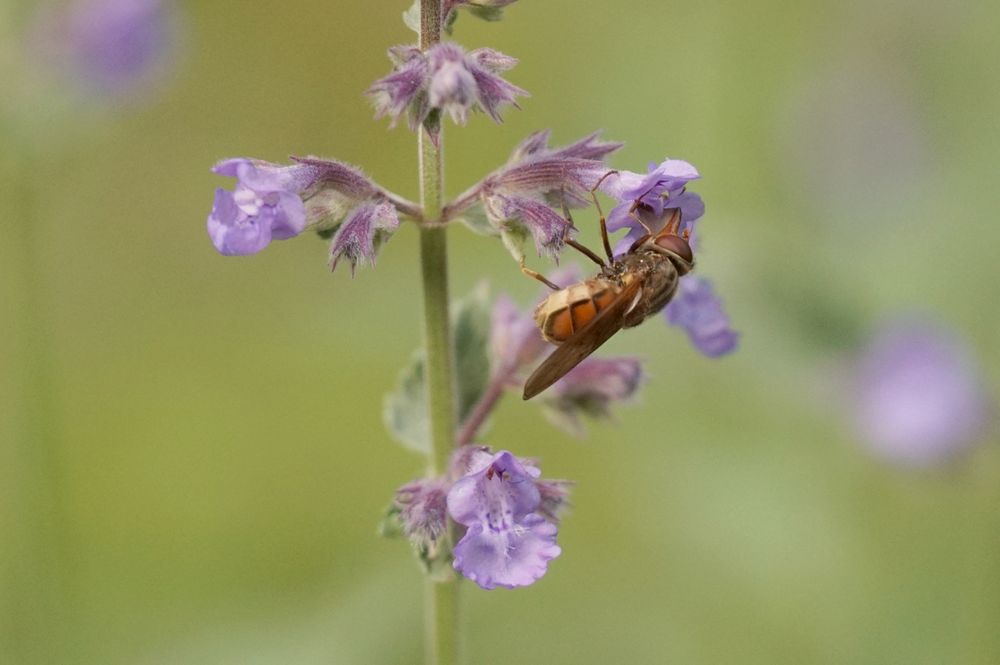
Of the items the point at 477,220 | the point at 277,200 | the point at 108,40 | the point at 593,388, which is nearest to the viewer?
the point at 277,200

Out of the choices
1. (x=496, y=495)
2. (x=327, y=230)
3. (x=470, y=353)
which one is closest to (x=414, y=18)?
(x=327, y=230)

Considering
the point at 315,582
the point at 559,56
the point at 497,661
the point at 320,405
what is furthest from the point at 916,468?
the point at 559,56

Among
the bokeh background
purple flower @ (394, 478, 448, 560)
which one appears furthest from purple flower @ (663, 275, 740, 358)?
the bokeh background

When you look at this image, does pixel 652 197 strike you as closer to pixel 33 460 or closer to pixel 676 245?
pixel 676 245

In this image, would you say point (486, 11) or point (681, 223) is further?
point (681, 223)

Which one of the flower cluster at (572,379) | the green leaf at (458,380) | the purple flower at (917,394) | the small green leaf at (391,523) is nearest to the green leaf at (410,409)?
the green leaf at (458,380)

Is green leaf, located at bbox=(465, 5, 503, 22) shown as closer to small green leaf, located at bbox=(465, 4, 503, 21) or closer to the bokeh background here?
small green leaf, located at bbox=(465, 4, 503, 21)

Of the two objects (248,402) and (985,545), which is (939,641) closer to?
(985,545)
